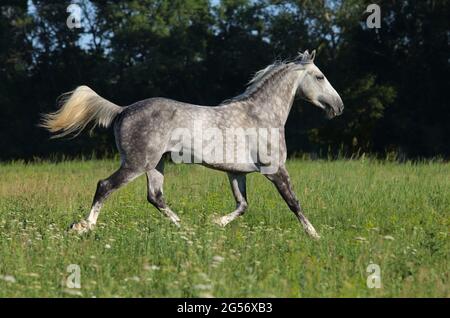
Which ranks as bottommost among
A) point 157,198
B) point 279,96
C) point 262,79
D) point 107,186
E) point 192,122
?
point 157,198

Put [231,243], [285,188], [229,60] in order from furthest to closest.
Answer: [229,60] < [285,188] < [231,243]

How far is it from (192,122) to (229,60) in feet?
108

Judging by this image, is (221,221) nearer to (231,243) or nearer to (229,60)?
(231,243)

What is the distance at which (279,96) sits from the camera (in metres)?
9.56

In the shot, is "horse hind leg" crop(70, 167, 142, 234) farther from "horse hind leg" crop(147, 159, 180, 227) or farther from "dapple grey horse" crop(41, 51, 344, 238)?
"horse hind leg" crop(147, 159, 180, 227)

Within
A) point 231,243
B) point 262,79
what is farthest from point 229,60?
point 231,243

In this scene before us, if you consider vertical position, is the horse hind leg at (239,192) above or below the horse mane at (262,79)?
below

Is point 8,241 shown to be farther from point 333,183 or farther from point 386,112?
point 386,112

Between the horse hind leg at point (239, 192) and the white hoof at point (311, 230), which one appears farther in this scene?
the horse hind leg at point (239, 192)

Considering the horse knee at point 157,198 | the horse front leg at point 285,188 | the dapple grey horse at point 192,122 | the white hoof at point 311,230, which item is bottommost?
the white hoof at point 311,230

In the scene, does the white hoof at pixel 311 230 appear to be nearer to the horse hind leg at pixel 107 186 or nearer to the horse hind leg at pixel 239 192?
the horse hind leg at pixel 239 192

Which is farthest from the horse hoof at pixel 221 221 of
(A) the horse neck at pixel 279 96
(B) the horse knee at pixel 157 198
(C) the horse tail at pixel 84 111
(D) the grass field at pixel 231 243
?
(C) the horse tail at pixel 84 111

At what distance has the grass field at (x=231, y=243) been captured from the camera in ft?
19.5

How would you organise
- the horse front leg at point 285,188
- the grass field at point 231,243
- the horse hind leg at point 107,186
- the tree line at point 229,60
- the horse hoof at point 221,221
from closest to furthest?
the grass field at point 231,243 → the horse hind leg at point 107,186 → the horse front leg at point 285,188 → the horse hoof at point 221,221 → the tree line at point 229,60
